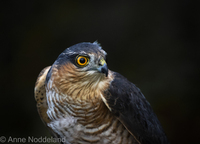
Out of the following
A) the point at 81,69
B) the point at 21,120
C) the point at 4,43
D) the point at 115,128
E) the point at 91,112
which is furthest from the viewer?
the point at 21,120

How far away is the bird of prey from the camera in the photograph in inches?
82.4

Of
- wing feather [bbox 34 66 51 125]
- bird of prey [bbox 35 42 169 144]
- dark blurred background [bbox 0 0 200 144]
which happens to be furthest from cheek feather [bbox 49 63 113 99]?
dark blurred background [bbox 0 0 200 144]

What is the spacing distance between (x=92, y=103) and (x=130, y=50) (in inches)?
119

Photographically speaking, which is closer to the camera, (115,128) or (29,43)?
(115,128)

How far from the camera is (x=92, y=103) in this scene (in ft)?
7.29

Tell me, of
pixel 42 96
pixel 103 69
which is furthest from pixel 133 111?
pixel 42 96

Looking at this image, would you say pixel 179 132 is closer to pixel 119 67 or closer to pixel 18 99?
pixel 119 67

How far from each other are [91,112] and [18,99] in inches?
125

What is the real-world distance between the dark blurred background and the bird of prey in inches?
95.5

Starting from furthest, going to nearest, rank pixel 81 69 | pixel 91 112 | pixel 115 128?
1. pixel 115 128
2. pixel 91 112
3. pixel 81 69

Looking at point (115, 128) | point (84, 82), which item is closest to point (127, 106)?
point (115, 128)

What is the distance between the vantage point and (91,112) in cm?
223

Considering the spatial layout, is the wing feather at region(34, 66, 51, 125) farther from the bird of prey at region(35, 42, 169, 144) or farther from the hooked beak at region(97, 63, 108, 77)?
the hooked beak at region(97, 63, 108, 77)

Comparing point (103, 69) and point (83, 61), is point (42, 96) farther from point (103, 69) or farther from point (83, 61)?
point (103, 69)
